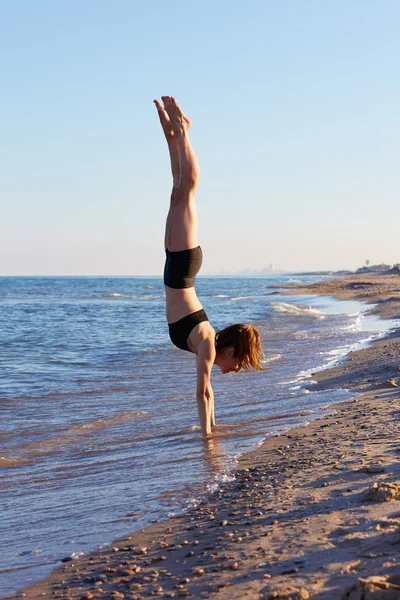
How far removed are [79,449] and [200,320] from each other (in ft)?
5.86

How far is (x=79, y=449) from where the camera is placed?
21.6 feet

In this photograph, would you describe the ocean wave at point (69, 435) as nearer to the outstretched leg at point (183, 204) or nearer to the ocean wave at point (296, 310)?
the outstretched leg at point (183, 204)

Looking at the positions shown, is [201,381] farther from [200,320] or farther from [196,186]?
[196,186]

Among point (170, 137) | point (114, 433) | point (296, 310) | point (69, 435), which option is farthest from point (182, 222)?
point (296, 310)

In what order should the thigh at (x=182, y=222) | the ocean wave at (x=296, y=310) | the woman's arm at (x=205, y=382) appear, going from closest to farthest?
the thigh at (x=182, y=222) < the woman's arm at (x=205, y=382) < the ocean wave at (x=296, y=310)

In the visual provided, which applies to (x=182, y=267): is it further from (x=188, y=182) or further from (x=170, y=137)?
(x=170, y=137)

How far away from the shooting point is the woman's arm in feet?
20.0

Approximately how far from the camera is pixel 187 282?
579cm

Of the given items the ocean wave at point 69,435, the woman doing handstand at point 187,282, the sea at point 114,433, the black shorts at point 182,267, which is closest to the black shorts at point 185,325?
the woman doing handstand at point 187,282

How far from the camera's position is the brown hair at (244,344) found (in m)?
6.23

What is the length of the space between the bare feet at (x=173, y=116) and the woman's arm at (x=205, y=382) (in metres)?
1.80

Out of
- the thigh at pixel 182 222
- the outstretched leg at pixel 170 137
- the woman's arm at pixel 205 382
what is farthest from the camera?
the woman's arm at pixel 205 382

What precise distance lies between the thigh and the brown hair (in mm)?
1096

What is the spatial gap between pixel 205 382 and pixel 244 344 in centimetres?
49
